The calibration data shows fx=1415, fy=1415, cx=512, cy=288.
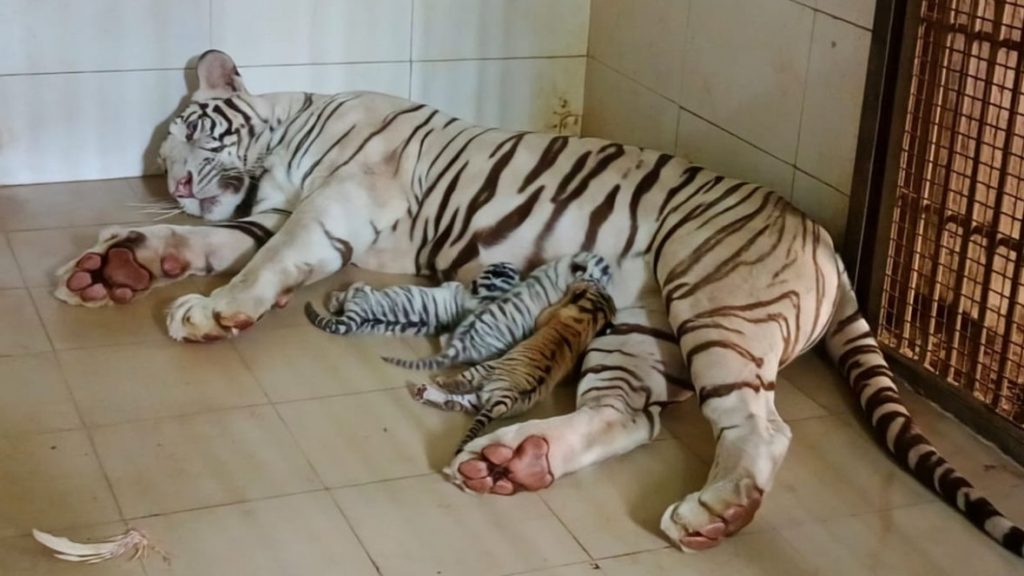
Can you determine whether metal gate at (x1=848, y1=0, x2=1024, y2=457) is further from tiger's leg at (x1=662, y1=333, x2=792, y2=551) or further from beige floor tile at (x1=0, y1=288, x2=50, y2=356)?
beige floor tile at (x1=0, y1=288, x2=50, y2=356)

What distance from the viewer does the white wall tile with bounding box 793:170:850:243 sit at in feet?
10.5

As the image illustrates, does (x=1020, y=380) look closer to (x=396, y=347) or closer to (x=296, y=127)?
(x=396, y=347)

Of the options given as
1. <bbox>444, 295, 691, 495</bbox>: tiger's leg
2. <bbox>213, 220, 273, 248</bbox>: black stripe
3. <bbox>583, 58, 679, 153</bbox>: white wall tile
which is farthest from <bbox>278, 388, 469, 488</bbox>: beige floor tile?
<bbox>583, 58, 679, 153</bbox>: white wall tile

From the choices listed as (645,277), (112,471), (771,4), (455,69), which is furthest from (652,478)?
(455,69)

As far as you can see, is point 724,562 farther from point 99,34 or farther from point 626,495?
point 99,34

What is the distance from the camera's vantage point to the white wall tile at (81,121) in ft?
12.4

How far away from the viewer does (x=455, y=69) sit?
416 centimetres

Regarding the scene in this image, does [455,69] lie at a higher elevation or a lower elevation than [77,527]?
higher

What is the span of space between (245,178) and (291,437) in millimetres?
1073

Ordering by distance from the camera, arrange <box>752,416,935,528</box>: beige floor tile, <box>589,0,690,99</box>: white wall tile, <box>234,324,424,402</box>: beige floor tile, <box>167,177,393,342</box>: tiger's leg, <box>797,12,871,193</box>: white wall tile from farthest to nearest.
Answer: <box>589,0,690,99</box>: white wall tile → <box>797,12,871,193</box>: white wall tile → <box>167,177,393,342</box>: tiger's leg → <box>234,324,424,402</box>: beige floor tile → <box>752,416,935,528</box>: beige floor tile

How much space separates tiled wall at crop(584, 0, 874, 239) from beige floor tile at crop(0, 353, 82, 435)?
172 cm

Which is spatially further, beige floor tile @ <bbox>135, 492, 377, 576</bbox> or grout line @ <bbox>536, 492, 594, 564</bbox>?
grout line @ <bbox>536, 492, 594, 564</bbox>

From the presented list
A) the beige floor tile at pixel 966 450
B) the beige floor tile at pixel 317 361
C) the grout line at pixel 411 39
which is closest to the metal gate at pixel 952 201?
the beige floor tile at pixel 966 450

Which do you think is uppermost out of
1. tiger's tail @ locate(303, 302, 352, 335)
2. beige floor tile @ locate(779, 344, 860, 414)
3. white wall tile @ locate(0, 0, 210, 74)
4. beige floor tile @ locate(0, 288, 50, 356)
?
white wall tile @ locate(0, 0, 210, 74)
